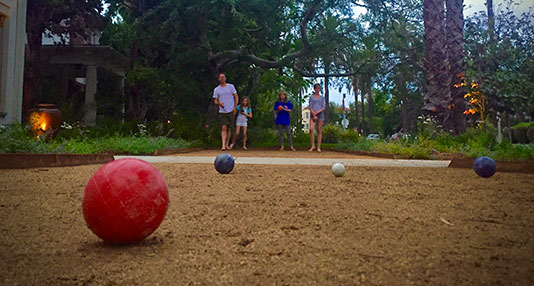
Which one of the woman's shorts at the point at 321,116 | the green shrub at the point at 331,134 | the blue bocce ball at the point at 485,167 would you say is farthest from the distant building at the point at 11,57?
the green shrub at the point at 331,134

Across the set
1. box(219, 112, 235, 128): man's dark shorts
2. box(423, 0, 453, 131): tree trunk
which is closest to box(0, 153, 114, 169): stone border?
box(219, 112, 235, 128): man's dark shorts

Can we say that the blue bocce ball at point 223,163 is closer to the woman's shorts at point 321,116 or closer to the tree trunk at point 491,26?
the woman's shorts at point 321,116

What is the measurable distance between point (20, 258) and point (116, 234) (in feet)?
1.61

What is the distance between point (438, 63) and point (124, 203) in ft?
38.7

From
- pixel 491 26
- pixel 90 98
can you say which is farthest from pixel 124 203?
pixel 491 26

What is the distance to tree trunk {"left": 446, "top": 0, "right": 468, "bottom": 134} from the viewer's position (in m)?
12.2

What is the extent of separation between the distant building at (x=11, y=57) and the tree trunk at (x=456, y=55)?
41.3ft

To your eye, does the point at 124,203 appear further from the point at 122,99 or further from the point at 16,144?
the point at 122,99

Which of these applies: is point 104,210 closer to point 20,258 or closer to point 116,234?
point 116,234

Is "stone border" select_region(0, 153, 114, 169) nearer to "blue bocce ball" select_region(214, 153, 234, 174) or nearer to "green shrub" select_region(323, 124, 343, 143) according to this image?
"blue bocce ball" select_region(214, 153, 234, 174)

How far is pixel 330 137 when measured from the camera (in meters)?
18.9

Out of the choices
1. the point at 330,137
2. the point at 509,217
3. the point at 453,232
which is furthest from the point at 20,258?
the point at 330,137

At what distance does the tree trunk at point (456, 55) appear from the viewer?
12156 mm

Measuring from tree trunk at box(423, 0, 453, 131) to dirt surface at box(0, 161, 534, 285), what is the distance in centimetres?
777
